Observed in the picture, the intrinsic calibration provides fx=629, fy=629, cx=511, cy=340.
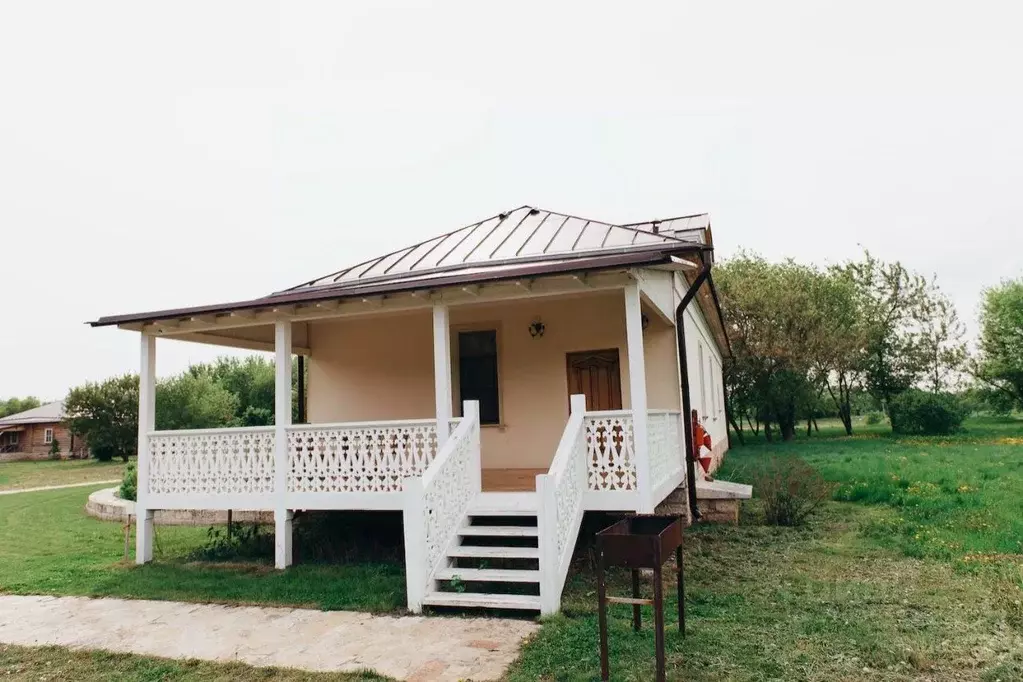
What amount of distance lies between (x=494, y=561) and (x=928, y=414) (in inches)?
1003

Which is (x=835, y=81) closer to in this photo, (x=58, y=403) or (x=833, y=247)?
(x=833, y=247)

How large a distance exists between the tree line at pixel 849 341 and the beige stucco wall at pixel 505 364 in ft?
55.4

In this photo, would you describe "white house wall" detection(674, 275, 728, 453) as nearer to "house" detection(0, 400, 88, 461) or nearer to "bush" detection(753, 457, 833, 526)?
"bush" detection(753, 457, 833, 526)

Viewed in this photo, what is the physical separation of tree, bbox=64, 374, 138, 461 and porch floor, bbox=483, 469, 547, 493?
30638mm

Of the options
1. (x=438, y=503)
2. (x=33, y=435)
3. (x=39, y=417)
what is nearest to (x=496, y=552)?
(x=438, y=503)

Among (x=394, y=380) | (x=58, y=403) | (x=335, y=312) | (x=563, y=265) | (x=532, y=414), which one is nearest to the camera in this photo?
(x=563, y=265)

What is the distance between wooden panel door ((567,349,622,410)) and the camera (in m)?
9.91

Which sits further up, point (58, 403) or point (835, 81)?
point (835, 81)

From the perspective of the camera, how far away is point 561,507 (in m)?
6.24

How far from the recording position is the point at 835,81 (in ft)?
31.7

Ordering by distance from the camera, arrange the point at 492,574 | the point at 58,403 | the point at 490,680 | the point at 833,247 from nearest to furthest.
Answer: the point at 490,680 < the point at 492,574 < the point at 833,247 < the point at 58,403

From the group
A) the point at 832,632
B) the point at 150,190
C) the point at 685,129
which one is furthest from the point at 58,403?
the point at 832,632

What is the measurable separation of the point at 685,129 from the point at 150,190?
11.3m

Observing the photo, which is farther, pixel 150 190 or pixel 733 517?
pixel 150 190
